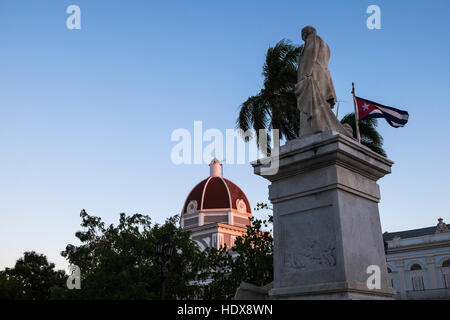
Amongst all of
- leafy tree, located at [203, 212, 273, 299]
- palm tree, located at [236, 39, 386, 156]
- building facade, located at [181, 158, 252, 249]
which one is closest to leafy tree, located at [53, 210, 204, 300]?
leafy tree, located at [203, 212, 273, 299]

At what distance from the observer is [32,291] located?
→ 47344mm

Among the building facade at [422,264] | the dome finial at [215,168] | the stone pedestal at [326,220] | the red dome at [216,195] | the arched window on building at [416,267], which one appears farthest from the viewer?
the dome finial at [215,168]

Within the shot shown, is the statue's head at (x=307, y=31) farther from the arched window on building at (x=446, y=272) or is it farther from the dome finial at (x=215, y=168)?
the dome finial at (x=215, y=168)

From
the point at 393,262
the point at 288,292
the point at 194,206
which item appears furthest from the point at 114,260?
the point at 194,206

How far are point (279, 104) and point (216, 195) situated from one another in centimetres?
4418

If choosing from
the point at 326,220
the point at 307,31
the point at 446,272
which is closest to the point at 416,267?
the point at 446,272

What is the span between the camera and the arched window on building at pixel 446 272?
39375 millimetres

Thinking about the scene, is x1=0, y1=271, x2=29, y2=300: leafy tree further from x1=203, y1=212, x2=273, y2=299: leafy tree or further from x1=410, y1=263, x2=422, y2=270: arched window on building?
x1=410, y1=263, x2=422, y2=270: arched window on building

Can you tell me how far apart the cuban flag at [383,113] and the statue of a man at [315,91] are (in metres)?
6.13

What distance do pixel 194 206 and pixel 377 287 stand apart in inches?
2312

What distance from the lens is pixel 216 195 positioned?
6438cm

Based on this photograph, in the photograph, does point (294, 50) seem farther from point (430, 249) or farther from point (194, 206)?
point (194, 206)

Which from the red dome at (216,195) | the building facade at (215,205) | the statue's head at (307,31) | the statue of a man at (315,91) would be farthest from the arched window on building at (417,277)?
the statue's head at (307,31)
